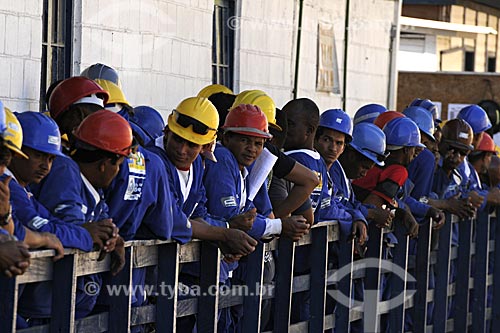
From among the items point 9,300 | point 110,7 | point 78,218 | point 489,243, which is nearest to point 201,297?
Answer: point 78,218

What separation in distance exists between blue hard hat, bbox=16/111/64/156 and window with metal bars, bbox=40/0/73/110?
470 cm

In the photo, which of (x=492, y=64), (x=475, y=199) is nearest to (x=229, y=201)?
(x=475, y=199)

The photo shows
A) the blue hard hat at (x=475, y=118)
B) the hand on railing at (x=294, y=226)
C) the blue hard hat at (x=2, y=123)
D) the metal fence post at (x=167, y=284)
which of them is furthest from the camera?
the blue hard hat at (x=475, y=118)

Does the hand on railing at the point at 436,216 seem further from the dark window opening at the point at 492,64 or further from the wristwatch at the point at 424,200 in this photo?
the dark window opening at the point at 492,64

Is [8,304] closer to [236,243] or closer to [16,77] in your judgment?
[236,243]

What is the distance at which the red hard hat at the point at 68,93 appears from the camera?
757 cm

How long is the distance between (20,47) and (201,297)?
374cm

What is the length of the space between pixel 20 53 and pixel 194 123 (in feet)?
11.4

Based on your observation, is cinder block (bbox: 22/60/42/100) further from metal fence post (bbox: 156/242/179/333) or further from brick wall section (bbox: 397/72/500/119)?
brick wall section (bbox: 397/72/500/119)

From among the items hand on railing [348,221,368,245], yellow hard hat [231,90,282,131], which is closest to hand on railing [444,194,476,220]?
hand on railing [348,221,368,245]

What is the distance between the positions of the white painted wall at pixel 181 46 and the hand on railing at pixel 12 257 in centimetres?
494

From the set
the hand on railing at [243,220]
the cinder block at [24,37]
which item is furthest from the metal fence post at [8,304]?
the cinder block at [24,37]

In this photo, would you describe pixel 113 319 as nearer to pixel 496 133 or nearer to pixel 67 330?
pixel 67 330

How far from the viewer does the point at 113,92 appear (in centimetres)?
866
